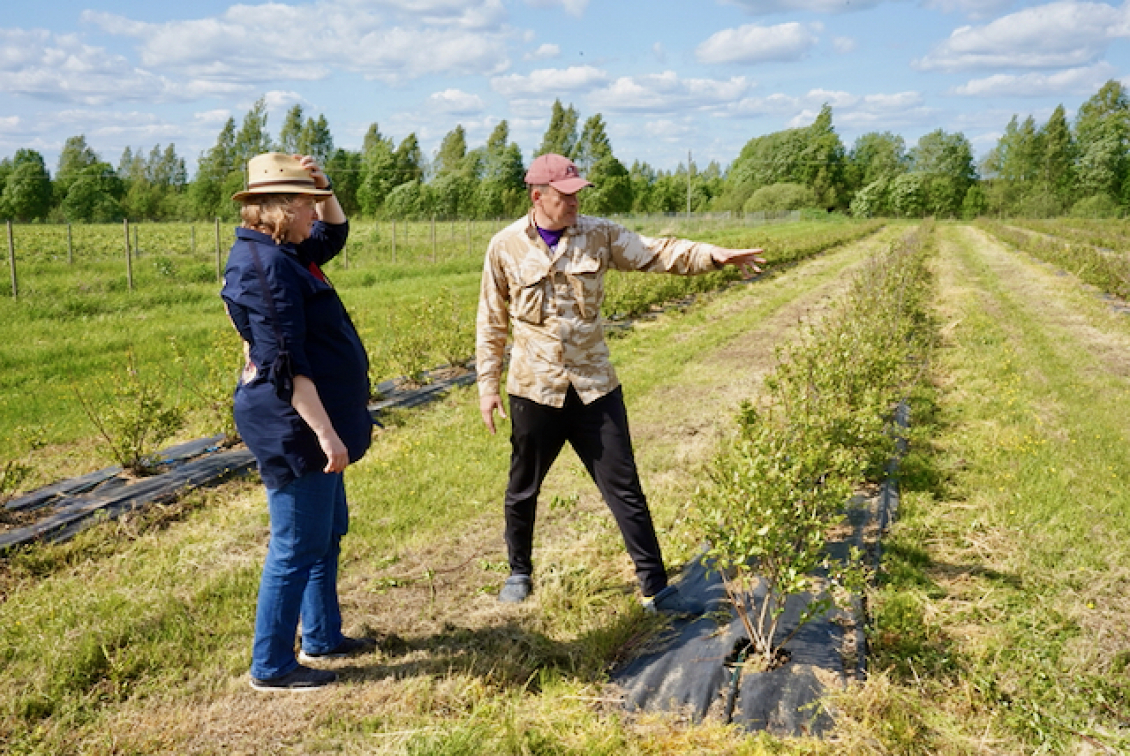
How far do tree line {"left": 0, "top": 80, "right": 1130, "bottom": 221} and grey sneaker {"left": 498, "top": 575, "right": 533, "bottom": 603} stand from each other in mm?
28112

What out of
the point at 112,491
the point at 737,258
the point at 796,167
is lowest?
the point at 112,491

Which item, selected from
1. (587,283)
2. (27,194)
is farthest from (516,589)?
(27,194)

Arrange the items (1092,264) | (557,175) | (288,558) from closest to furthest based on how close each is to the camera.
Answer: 1. (288,558)
2. (557,175)
3. (1092,264)

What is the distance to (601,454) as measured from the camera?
335 cm

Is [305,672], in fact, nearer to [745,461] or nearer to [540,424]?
[540,424]

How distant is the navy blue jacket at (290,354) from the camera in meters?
2.50

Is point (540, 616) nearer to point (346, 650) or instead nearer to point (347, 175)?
point (346, 650)

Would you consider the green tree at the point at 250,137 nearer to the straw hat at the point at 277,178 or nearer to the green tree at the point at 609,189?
the green tree at the point at 609,189

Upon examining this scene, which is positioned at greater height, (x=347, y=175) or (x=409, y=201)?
(x=347, y=175)

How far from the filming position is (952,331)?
10.9 m

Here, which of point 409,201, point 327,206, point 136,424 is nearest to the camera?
point 327,206

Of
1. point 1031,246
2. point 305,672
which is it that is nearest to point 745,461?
point 305,672

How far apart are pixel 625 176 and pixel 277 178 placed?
54.7 metres

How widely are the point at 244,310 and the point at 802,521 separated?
210cm
